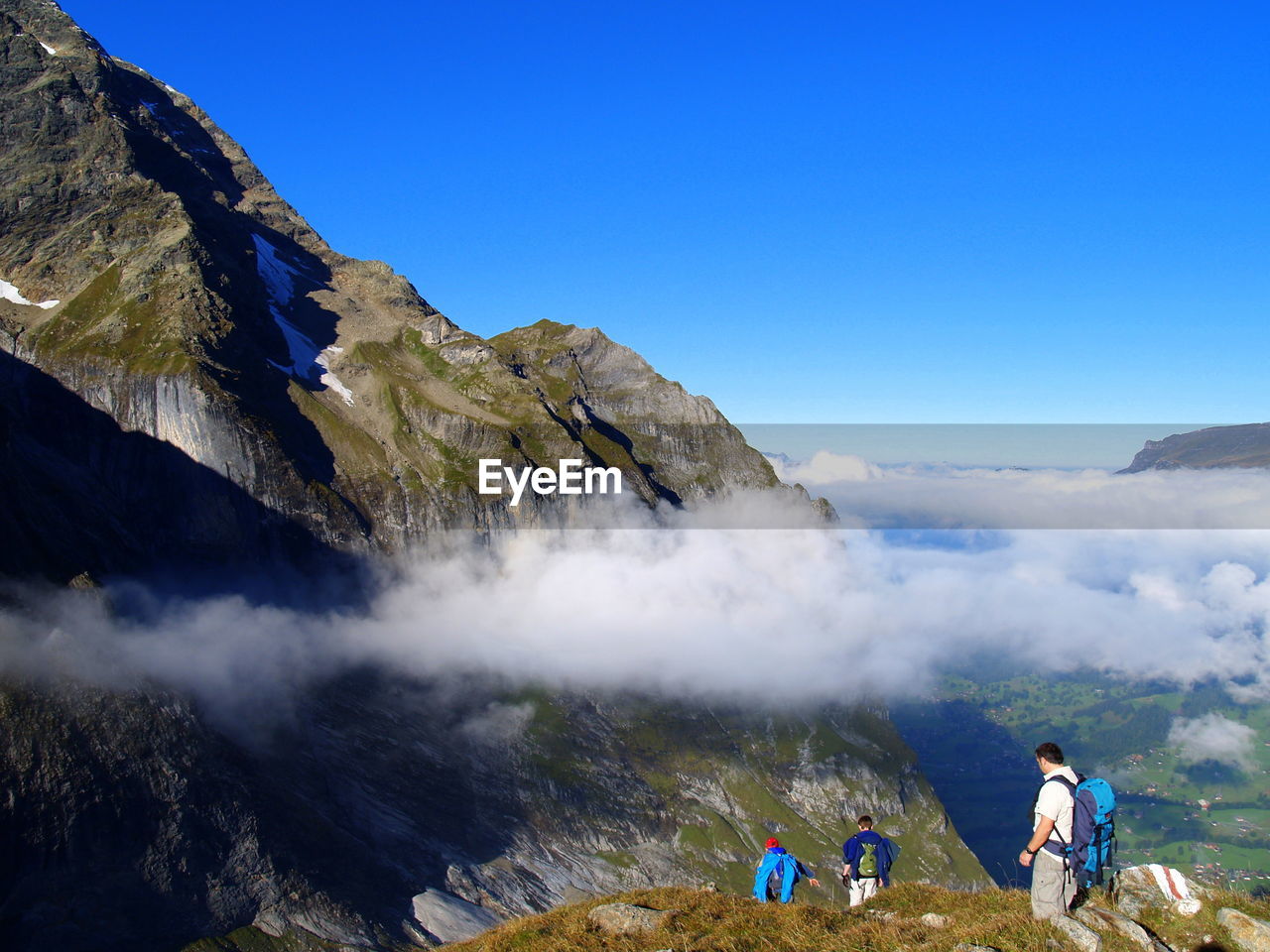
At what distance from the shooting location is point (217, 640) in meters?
177

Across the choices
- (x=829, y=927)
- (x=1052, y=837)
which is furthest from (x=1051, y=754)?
(x=829, y=927)

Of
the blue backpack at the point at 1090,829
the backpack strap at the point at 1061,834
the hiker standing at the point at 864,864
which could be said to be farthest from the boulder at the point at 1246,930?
the hiker standing at the point at 864,864

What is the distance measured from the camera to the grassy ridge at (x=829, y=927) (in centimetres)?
2236

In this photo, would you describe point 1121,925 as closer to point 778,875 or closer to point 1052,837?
point 1052,837

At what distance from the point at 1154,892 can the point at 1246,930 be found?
113 inches

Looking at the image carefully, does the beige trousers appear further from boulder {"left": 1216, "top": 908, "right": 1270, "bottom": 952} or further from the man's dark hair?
boulder {"left": 1216, "top": 908, "right": 1270, "bottom": 952}

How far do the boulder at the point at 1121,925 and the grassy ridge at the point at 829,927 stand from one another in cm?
40

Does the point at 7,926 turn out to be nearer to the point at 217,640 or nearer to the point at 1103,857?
the point at 217,640

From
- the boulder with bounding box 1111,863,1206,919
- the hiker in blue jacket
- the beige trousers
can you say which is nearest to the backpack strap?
the beige trousers

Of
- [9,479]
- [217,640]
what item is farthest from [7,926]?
[217,640]

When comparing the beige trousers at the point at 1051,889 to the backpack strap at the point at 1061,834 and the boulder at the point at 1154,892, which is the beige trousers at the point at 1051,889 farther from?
the boulder at the point at 1154,892

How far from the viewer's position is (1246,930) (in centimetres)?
2123

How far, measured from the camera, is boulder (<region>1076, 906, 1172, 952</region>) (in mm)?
21125

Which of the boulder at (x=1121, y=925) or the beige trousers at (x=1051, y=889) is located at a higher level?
the beige trousers at (x=1051, y=889)
